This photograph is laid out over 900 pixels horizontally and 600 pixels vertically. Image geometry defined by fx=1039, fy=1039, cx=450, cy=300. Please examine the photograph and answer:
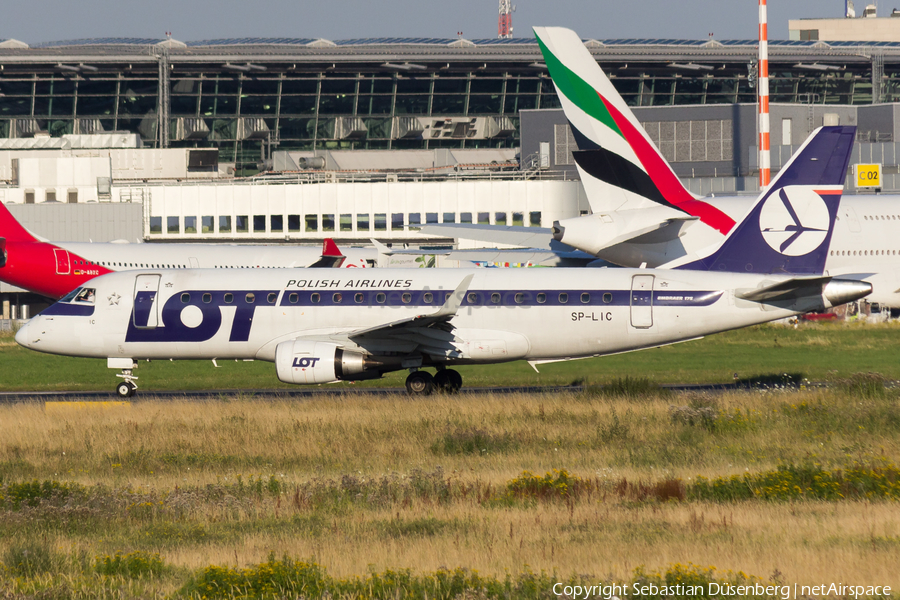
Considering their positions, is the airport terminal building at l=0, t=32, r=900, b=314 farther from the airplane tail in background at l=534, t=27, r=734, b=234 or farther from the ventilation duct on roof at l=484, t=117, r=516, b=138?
the airplane tail in background at l=534, t=27, r=734, b=234

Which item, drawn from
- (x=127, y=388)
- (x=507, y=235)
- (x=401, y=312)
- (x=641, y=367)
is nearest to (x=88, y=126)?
(x=507, y=235)

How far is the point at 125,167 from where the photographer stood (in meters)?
88.3

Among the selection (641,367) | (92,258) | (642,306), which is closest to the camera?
(642,306)

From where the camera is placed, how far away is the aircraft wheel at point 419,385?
1143 inches

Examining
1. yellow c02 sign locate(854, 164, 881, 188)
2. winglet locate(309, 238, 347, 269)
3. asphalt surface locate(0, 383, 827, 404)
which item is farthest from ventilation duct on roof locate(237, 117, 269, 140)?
asphalt surface locate(0, 383, 827, 404)

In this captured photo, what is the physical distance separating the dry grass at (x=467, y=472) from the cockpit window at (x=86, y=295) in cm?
376

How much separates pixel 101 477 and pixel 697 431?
1185cm

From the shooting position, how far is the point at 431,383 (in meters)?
29.2

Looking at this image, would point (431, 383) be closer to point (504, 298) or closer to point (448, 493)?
point (504, 298)

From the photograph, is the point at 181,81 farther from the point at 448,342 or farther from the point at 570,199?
the point at 448,342

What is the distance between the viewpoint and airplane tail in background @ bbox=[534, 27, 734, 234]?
37.6m

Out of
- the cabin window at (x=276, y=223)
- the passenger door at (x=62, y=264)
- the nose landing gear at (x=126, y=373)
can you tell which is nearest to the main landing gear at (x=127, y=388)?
the nose landing gear at (x=126, y=373)

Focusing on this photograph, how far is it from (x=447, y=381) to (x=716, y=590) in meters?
19.5

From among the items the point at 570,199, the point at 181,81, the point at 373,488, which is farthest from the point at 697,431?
the point at 181,81
